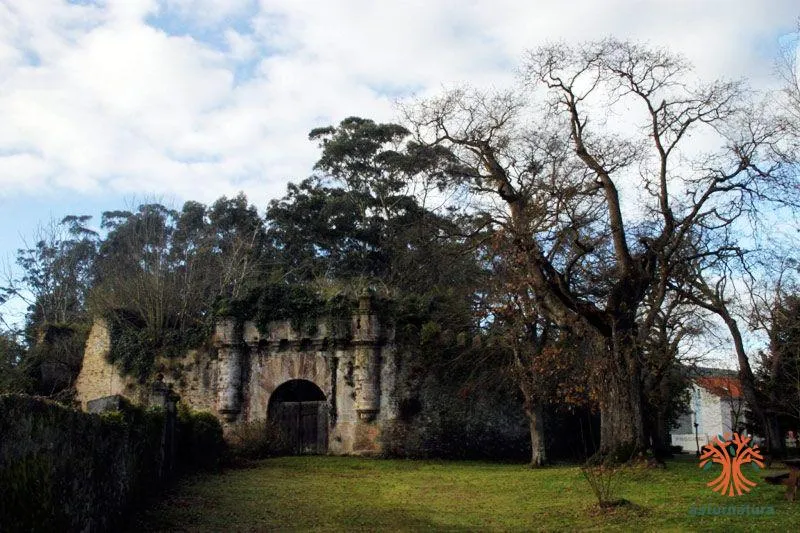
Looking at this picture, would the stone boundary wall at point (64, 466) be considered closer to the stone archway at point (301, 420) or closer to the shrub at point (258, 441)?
the shrub at point (258, 441)

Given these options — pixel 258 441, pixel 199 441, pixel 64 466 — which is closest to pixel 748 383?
pixel 258 441

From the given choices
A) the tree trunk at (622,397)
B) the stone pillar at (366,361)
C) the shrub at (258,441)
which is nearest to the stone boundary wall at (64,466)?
the tree trunk at (622,397)

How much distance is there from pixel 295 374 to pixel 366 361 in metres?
2.51

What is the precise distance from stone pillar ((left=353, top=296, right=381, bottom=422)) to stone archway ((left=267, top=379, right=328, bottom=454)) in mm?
1333

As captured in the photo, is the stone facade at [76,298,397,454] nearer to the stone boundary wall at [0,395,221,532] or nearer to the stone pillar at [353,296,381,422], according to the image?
the stone pillar at [353,296,381,422]

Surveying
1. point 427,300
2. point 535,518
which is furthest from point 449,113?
point 535,518

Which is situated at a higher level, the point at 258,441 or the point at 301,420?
the point at 301,420

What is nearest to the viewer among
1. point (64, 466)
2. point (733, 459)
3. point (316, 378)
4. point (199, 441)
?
point (64, 466)

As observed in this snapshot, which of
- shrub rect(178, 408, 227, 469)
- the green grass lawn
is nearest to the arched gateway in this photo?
shrub rect(178, 408, 227, 469)

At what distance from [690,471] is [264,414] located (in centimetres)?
1353

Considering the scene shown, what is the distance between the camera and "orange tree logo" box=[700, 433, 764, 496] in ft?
33.0

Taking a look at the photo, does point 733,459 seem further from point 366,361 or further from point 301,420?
point 301,420

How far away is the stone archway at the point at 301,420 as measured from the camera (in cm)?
2308

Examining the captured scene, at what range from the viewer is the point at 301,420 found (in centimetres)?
2355
